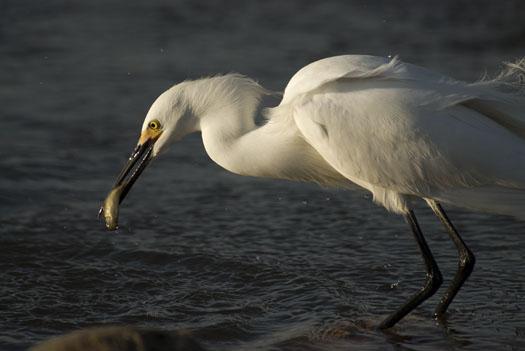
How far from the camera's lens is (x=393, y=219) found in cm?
961

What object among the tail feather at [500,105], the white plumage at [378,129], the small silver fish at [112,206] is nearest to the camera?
the white plumage at [378,129]

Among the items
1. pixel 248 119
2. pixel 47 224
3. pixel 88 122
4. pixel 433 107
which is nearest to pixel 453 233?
pixel 433 107

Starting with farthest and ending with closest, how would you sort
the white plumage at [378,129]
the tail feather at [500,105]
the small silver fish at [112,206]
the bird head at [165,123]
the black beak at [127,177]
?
the small silver fish at [112,206]
the black beak at [127,177]
the bird head at [165,123]
the tail feather at [500,105]
the white plumage at [378,129]

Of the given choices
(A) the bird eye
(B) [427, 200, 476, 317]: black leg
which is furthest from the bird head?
(B) [427, 200, 476, 317]: black leg

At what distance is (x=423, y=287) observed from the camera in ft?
26.0

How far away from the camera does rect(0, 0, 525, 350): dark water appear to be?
7.69m

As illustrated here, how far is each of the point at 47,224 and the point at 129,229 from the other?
0.67 meters

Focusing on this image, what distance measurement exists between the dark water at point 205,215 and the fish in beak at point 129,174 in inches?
22.5

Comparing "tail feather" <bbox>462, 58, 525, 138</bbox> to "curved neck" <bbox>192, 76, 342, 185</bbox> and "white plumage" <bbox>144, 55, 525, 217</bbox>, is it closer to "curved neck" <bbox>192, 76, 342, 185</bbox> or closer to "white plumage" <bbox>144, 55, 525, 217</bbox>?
"white plumage" <bbox>144, 55, 525, 217</bbox>

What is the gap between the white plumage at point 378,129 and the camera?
723 centimetres

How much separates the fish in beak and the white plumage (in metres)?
0.08

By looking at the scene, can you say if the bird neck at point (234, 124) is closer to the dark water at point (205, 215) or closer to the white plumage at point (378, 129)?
the white plumage at point (378, 129)

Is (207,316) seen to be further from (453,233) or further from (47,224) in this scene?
(47,224)

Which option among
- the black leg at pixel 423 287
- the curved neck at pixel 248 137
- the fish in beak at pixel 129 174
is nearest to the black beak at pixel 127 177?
the fish in beak at pixel 129 174
